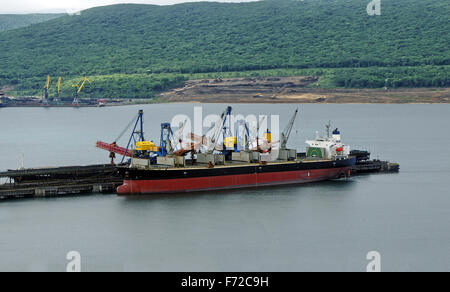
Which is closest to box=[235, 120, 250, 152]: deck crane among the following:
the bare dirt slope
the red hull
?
the red hull

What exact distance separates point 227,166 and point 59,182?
12474mm

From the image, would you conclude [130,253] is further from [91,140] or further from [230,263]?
[91,140]

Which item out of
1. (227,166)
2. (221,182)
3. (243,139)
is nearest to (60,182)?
(221,182)

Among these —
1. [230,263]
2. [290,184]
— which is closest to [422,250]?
[230,263]

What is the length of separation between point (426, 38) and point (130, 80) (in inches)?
3351

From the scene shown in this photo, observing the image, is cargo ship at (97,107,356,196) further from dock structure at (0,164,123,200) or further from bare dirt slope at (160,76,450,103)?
bare dirt slope at (160,76,450,103)

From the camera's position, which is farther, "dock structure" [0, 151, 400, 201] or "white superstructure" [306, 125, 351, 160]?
"white superstructure" [306, 125, 351, 160]

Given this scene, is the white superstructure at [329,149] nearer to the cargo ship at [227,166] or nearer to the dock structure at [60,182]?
the cargo ship at [227,166]

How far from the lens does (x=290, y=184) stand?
53531 millimetres

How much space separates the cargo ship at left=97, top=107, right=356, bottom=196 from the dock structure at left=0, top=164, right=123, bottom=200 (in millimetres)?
2313

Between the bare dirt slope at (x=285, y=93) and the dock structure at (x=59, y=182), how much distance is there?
327ft

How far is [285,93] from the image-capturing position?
156500 millimetres

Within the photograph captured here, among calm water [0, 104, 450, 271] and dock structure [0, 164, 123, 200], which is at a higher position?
dock structure [0, 164, 123, 200]

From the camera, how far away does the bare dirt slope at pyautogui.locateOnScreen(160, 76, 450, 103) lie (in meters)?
153
